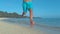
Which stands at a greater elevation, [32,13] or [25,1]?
[25,1]

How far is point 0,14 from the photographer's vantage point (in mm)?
55000

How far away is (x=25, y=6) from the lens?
21.3 ft

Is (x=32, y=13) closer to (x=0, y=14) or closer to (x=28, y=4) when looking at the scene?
(x=28, y=4)

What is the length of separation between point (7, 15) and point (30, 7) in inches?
2157

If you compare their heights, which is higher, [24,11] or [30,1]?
[30,1]

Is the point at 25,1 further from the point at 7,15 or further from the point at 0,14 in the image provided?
the point at 7,15

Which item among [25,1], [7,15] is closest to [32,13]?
[25,1]

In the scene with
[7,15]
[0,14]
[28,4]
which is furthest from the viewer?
[7,15]

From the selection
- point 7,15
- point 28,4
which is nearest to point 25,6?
point 28,4

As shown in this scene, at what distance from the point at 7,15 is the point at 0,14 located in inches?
233

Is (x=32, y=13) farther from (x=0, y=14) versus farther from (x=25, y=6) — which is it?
(x=0, y=14)

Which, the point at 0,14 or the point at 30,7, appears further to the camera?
the point at 0,14

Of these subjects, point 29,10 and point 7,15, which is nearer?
point 29,10

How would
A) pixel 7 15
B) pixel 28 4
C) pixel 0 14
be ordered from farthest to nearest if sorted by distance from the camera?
1. pixel 7 15
2. pixel 0 14
3. pixel 28 4
